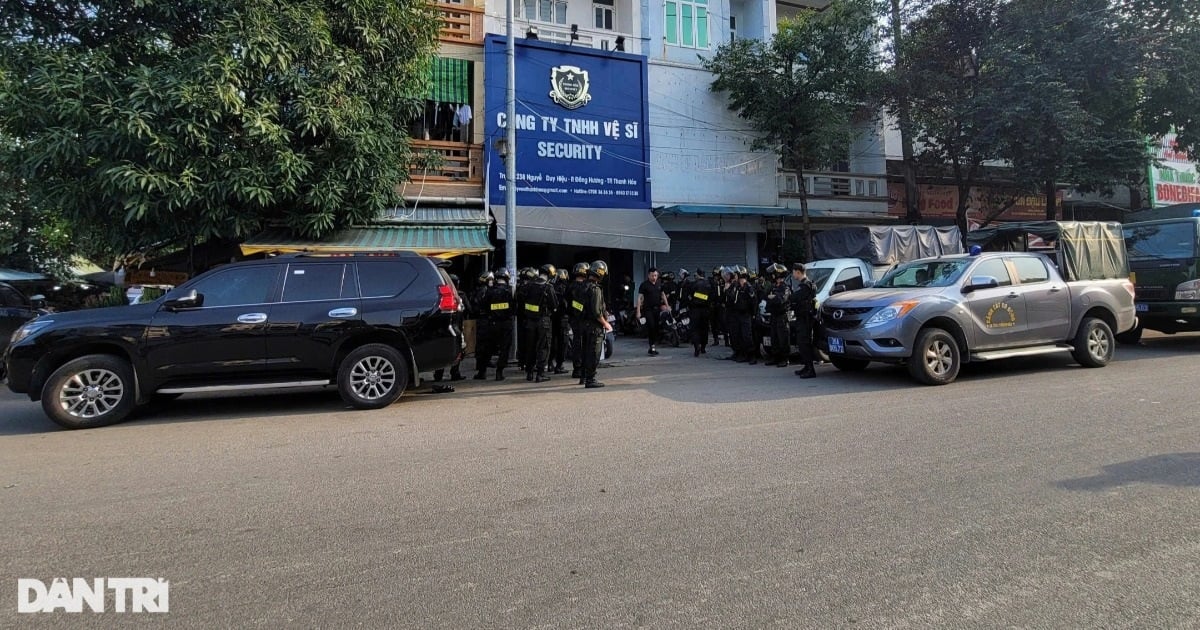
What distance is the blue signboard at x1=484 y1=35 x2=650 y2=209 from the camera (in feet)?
52.4

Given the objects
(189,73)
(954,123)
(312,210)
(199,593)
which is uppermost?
(954,123)

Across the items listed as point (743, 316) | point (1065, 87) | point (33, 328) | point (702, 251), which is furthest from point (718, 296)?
point (1065, 87)

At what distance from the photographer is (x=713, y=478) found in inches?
178

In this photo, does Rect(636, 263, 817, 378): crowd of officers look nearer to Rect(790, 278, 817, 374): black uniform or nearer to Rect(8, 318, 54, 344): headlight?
Rect(790, 278, 817, 374): black uniform

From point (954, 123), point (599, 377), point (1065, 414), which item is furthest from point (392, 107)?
point (954, 123)

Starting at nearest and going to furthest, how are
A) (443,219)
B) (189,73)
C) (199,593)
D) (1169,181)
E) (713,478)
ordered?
1. (199,593)
2. (713,478)
3. (189,73)
4. (443,219)
5. (1169,181)

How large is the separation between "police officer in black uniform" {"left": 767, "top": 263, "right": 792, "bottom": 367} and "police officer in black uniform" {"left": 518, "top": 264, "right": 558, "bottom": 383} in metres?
3.49

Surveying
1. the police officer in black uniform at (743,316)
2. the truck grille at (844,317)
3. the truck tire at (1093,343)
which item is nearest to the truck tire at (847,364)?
the truck grille at (844,317)

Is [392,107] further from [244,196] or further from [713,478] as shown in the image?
[713,478]

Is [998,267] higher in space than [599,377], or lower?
higher

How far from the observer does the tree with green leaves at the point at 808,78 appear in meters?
16.8

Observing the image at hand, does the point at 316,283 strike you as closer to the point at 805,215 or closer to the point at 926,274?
the point at 926,274

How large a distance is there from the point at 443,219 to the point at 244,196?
14.0ft

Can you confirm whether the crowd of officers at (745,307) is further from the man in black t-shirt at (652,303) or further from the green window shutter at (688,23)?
the green window shutter at (688,23)
